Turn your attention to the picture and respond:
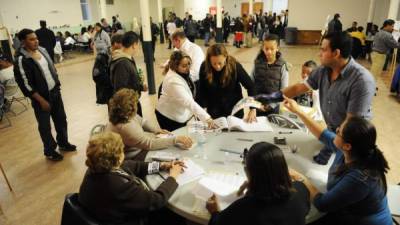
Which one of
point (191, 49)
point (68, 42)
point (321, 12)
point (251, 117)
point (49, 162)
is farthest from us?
point (321, 12)

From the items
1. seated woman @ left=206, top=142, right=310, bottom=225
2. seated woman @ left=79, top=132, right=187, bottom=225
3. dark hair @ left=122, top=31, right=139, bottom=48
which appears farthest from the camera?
dark hair @ left=122, top=31, right=139, bottom=48

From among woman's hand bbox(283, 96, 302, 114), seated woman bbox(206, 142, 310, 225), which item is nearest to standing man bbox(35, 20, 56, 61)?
woman's hand bbox(283, 96, 302, 114)

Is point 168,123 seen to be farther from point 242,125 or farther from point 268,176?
point 268,176

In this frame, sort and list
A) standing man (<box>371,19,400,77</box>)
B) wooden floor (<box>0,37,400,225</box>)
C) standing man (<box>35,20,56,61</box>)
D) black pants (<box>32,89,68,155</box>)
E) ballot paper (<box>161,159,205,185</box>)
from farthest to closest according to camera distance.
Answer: standing man (<box>35,20,56,61</box>) < standing man (<box>371,19,400,77</box>) < black pants (<box>32,89,68,155</box>) < wooden floor (<box>0,37,400,225</box>) < ballot paper (<box>161,159,205,185</box>)

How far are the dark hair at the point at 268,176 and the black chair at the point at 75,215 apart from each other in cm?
85

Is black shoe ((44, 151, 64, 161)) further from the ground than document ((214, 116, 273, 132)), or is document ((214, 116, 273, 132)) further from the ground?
document ((214, 116, 273, 132))

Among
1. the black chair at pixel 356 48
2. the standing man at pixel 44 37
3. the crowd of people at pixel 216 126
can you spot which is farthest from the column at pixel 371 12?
the standing man at pixel 44 37

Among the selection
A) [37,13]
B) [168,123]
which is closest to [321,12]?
[37,13]

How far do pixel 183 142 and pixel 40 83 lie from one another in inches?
82.3

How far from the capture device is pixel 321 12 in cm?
1359

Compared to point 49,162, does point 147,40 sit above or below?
above

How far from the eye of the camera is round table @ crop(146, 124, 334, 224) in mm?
1690

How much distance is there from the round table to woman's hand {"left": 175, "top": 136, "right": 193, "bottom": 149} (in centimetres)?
4

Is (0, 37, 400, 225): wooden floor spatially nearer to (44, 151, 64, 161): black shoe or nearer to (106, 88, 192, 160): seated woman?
(44, 151, 64, 161): black shoe
